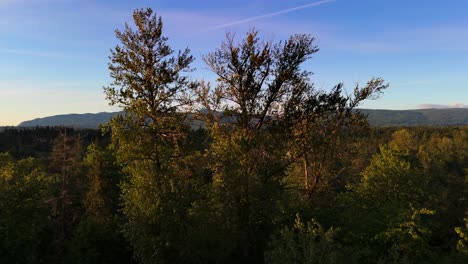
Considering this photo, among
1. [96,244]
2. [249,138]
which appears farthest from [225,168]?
[96,244]

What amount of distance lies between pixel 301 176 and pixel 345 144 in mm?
8923

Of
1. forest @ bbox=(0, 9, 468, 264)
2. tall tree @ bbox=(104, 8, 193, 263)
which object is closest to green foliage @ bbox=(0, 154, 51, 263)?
forest @ bbox=(0, 9, 468, 264)

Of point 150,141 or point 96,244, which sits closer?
point 150,141

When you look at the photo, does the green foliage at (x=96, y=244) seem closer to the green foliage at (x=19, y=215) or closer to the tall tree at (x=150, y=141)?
the green foliage at (x=19, y=215)

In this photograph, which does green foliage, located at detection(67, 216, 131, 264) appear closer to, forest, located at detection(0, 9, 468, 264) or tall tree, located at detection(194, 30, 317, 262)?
forest, located at detection(0, 9, 468, 264)

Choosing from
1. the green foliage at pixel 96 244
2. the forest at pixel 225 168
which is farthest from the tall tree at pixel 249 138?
the green foliage at pixel 96 244

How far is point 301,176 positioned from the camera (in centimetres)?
3725

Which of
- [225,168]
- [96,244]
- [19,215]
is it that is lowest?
[96,244]

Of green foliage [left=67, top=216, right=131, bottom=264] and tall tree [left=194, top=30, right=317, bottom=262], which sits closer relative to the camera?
tall tree [left=194, top=30, right=317, bottom=262]

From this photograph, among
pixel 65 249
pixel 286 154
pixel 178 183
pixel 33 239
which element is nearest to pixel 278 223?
pixel 286 154

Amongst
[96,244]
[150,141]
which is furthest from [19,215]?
[150,141]

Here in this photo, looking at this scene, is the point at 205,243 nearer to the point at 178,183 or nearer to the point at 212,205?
the point at 212,205

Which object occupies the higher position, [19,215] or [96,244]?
[19,215]

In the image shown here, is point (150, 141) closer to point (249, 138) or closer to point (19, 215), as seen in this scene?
point (249, 138)
